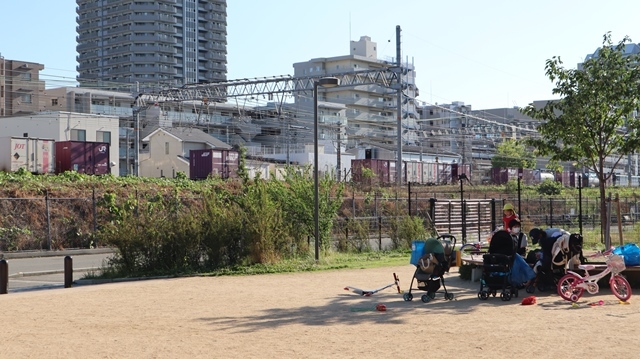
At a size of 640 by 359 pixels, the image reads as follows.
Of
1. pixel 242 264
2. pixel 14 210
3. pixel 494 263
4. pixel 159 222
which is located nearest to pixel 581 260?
pixel 494 263

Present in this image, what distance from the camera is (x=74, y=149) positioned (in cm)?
4900

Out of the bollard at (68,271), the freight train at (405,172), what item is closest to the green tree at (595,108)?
the bollard at (68,271)

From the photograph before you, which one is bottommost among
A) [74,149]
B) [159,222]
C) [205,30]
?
[159,222]

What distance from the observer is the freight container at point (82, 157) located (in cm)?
4869

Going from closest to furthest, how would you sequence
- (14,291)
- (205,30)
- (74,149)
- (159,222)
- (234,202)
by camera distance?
1. (14,291)
2. (159,222)
3. (234,202)
4. (74,149)
5. (205,30)

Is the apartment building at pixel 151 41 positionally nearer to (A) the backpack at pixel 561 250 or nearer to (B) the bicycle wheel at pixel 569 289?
(A) the backpack at pixel 561 250

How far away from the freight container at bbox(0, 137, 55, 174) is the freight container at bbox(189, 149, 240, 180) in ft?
43.6

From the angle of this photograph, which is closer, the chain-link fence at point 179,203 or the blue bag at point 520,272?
the blue bag at point 520,272

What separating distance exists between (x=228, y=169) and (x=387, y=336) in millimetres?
50438

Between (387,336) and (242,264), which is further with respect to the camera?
(242,264)

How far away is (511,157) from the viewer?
4178 inches

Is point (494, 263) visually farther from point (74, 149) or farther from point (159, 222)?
point (74, 149)

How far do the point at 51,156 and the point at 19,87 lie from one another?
5568 centimetres

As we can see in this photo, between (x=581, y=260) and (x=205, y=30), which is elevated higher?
(x=205, y=30)
